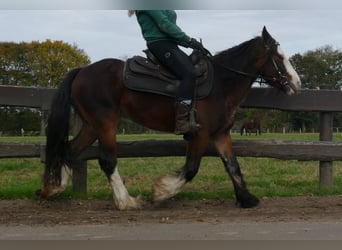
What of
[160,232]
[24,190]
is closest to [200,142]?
[160,232]

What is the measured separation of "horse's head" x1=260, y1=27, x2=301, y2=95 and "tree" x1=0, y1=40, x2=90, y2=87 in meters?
Answer: 31.6

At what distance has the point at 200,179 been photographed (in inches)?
339

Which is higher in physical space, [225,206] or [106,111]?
[106,111]

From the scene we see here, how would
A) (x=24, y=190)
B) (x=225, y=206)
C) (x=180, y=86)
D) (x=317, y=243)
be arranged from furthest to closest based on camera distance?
(x=24, y=190)
(x=225, y=206)
(x=180, y=86)
(x=317, y=243)

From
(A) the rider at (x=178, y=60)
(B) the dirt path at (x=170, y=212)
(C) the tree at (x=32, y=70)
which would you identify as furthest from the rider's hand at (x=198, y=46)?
(C) the tree at (x=32, y=70)

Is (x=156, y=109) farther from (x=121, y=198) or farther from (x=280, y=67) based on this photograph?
(x=280, y=67)

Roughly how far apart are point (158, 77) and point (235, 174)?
1.62 meters

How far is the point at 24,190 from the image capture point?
659 centimetres

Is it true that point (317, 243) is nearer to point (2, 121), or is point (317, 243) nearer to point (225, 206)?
point (225, 206)

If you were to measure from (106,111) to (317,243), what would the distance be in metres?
3.07

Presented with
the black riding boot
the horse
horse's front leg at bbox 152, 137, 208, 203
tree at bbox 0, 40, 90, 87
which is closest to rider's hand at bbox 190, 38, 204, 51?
the black riding boot

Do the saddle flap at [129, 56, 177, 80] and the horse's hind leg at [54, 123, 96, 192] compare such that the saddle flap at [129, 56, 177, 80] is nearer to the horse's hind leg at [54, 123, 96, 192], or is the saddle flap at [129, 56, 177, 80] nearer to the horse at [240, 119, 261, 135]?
the horse's hind leg at [54, 123, 96, 192]

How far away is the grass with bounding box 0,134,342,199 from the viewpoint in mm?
6602

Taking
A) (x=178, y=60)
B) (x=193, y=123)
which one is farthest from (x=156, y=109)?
(x=178, y=60)
